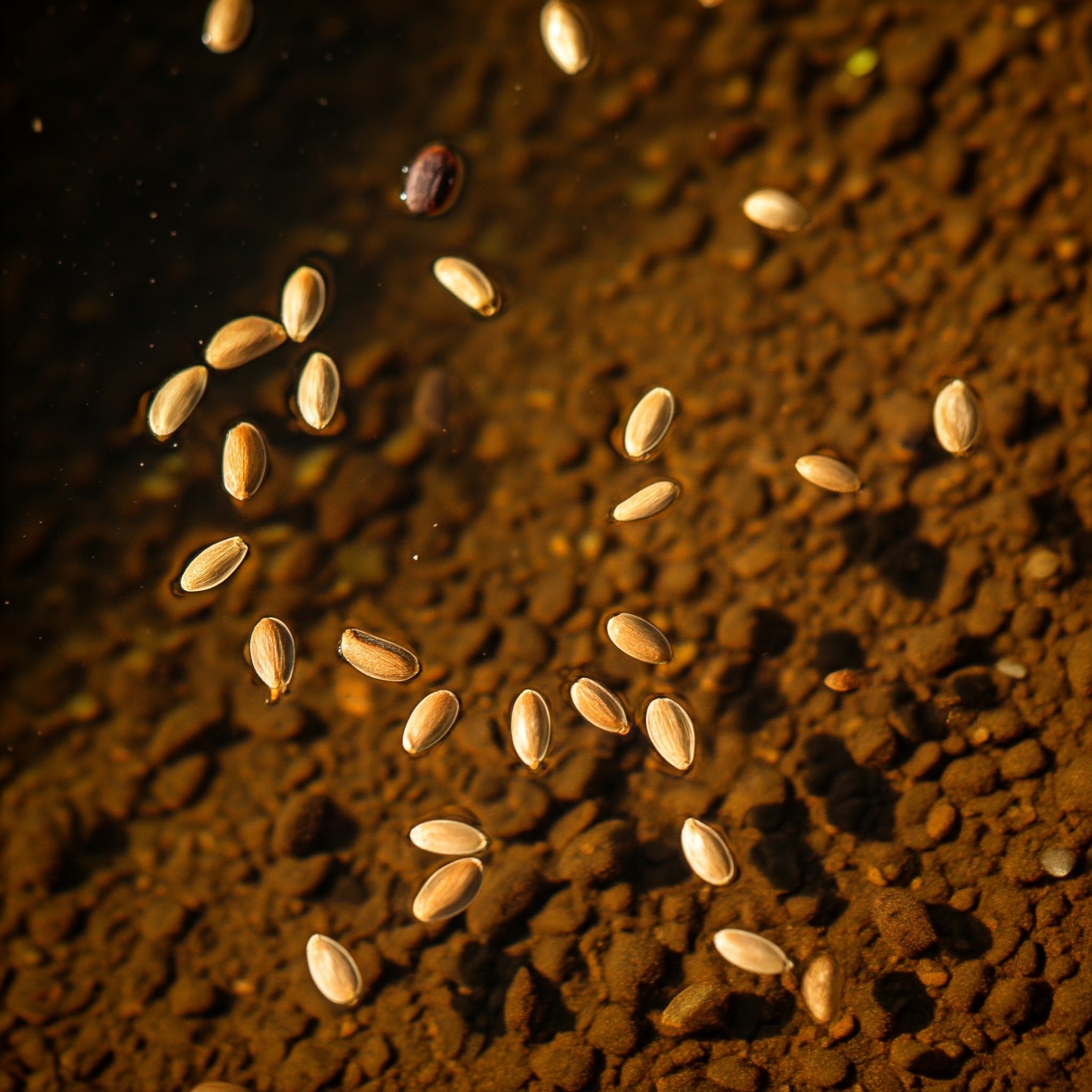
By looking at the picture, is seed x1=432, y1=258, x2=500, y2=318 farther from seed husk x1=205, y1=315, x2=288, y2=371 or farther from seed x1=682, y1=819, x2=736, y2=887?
seed x1=682, y1=819, x2=736, y2=887

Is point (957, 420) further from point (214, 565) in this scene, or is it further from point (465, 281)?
point (214, 565)

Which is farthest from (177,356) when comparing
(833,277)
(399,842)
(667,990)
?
(667,990)

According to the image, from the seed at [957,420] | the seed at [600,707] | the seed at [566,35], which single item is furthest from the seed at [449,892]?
the seed at [566,35]

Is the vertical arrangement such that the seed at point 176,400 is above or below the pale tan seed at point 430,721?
above

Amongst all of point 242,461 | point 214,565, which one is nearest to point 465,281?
point 242,461

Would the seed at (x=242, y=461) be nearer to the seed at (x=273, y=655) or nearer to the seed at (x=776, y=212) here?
the seed at (x=273, y=655)

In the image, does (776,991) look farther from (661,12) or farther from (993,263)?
(661,12)
